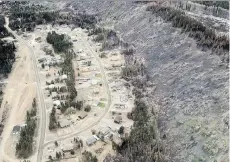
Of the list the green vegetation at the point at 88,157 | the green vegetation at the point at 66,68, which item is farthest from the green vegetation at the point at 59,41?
the green vegetation at the point at 88,157

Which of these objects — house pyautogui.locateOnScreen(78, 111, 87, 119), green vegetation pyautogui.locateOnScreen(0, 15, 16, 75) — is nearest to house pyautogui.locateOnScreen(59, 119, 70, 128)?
house pyautogui.locateOnScreen(78, 111, 87, 119)

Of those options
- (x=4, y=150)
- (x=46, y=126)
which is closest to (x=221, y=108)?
(x=46, y=126)

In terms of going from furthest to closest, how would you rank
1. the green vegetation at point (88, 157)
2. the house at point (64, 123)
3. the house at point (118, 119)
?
the house at point (118, 119)
the house at point (64, 123)
the green vegetation at point (88, 157)

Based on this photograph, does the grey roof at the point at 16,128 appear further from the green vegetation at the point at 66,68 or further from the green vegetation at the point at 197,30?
the green vegetation at the point at 197,30

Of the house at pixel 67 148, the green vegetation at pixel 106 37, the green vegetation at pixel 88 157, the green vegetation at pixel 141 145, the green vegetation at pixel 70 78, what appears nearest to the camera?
the green vegetation at pixel 141 145

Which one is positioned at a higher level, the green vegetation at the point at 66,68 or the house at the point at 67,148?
the green vegetation at the point at 66,68

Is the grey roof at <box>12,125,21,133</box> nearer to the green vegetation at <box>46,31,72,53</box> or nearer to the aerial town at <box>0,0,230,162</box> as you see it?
the aerial town at <box>0,0,230,162</box>
